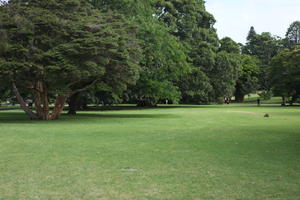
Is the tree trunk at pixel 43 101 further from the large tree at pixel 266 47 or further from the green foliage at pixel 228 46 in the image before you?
the large tree at pixel 266 47

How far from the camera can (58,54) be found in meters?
23.2

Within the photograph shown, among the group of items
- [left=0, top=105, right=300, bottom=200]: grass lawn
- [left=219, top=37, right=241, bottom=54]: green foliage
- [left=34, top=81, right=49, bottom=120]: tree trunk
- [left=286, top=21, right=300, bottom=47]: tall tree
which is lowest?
[left=0, top=105, right=300, bottom=200]: grass lawn

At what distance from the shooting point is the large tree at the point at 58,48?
23125 millimetres

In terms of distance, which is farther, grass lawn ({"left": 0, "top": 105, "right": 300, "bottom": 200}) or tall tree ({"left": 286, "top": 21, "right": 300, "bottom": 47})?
tall tree ({"left": 286, "top": 21, "right": 300, "bottom": 47})

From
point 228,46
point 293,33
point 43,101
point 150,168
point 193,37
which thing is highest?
point 293,33

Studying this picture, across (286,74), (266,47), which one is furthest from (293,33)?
(286,74)

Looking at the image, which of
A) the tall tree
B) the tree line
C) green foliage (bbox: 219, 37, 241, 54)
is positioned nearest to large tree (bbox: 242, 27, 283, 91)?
the tall tree

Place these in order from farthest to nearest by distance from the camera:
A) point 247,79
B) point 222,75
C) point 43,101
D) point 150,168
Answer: point 247,79 < point 222,75 < point 43,101 < point 150,168

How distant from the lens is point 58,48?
77.7 ft

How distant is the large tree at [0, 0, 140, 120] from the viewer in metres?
23.1

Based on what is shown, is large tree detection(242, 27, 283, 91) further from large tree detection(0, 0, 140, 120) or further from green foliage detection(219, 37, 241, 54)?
large tree detection(0, 0, 140, 120)

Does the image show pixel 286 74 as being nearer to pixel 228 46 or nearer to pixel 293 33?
pixel 228 46

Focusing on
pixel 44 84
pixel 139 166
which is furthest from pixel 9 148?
pixel 44 84

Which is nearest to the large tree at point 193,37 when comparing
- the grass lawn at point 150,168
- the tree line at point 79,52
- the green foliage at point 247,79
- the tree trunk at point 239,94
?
the tree line at point 79,52
